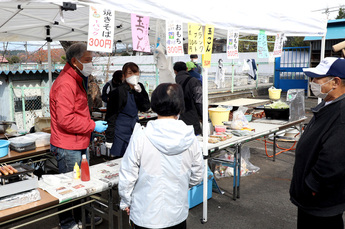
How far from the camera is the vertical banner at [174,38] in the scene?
3070 millimetres

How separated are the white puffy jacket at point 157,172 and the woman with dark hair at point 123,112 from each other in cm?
156

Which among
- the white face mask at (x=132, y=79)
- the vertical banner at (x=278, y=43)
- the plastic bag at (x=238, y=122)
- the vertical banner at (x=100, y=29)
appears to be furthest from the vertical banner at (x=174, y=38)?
the vertical banner at (x=278, y=43)

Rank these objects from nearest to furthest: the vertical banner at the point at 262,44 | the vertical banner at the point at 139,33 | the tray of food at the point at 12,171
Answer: the tray of food at the point at 12,171, the vertical banner at the point at 139,33, the vertical banner at the point at 262,44

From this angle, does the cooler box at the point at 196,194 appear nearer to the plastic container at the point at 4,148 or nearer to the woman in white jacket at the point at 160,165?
the woman in white jacket at the point at 160,165

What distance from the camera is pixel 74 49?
2857 millimetres

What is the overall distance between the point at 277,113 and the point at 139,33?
358 centimetres

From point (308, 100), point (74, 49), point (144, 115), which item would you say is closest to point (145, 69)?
point (144, 115)

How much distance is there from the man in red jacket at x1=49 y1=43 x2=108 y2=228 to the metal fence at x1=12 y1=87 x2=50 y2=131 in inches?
205

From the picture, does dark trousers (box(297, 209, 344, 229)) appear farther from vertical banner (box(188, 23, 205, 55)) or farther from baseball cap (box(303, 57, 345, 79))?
vertical banner (box(188, 23, 205, 55))

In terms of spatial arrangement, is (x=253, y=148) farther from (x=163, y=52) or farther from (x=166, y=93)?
(x=166, y=93)

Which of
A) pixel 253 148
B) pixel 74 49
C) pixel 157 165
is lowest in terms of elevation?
pixel 253 148

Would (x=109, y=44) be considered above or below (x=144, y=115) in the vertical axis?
above

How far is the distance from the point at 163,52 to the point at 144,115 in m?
2.12

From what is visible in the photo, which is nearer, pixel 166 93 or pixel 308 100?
pixel 166 93
